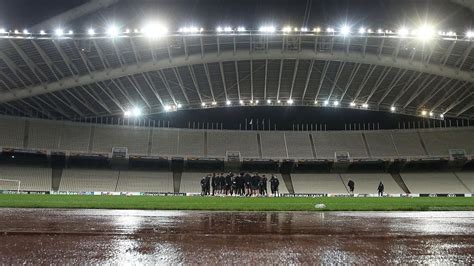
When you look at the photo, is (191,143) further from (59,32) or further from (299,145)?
(59,32)

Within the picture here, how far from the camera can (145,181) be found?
42.8m

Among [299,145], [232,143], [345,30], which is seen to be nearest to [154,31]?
[345,30]

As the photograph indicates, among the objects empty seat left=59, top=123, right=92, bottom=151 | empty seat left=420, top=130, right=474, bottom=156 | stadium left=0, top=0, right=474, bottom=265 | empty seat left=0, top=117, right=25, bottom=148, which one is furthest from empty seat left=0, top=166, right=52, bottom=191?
empty seat left=420, top=130, right=474, bottom=156

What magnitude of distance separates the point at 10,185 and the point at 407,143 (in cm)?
4732

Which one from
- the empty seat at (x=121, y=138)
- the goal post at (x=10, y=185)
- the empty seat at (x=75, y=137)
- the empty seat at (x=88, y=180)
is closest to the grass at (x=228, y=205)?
the goal post at (x=10, y=185)

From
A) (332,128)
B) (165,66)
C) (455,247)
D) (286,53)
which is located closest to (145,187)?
(165,66)

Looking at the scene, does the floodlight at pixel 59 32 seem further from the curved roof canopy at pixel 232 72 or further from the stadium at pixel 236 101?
the curved roof canopy at pixel 232 72

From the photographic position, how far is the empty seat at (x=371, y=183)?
42.4 meters

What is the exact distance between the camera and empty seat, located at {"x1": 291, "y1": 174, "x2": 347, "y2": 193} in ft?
139

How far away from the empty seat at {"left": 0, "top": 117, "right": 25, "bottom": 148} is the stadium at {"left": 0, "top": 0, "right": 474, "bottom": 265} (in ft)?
0.57

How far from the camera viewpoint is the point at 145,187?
4131 centimetres

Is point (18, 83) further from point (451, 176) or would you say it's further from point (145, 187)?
point (451, 176)

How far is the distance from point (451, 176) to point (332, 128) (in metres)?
15.9

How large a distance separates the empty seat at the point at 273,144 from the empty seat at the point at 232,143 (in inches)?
42.5
